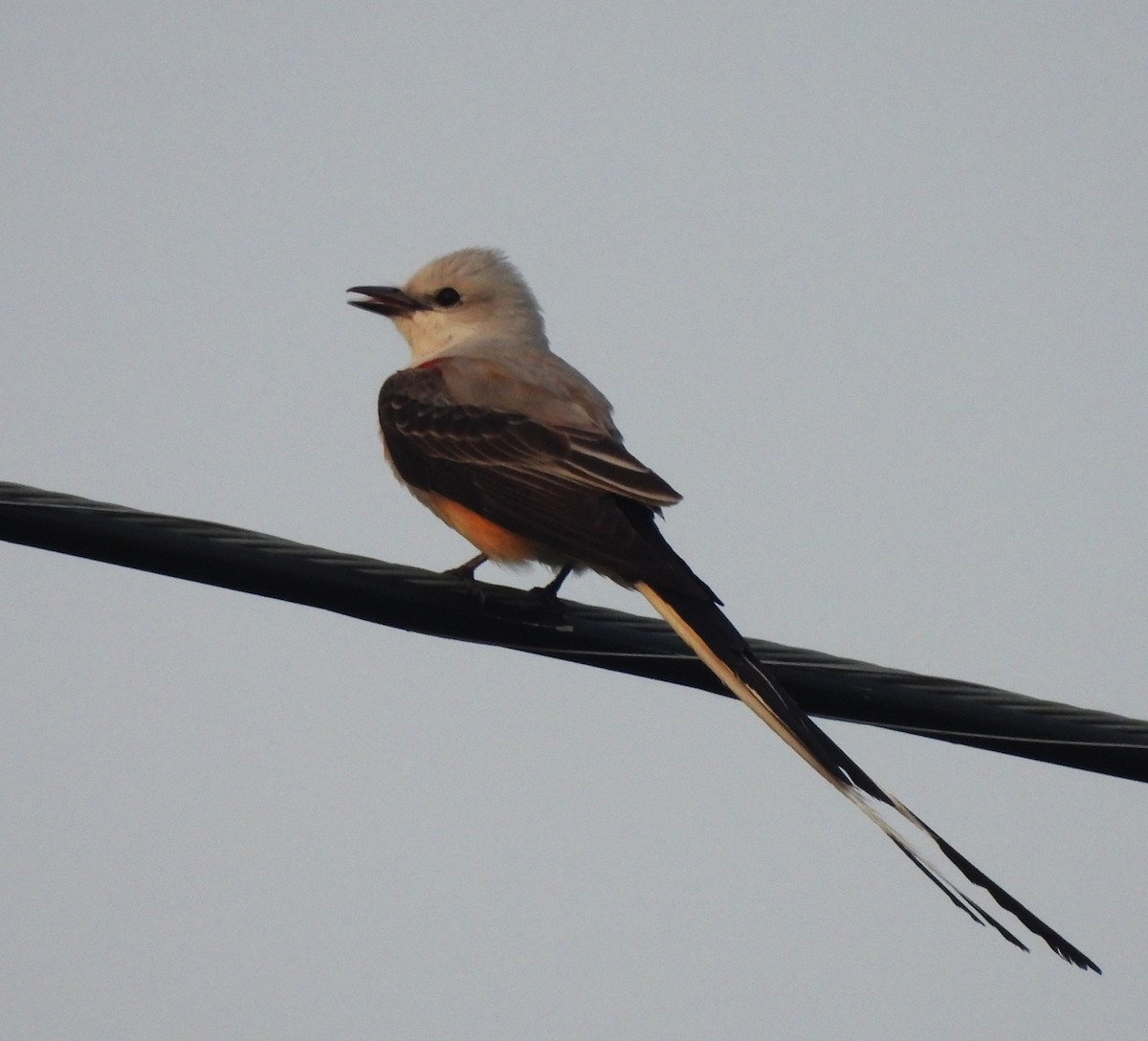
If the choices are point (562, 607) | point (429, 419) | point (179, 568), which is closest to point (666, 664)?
point (562, 607)

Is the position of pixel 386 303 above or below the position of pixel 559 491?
above

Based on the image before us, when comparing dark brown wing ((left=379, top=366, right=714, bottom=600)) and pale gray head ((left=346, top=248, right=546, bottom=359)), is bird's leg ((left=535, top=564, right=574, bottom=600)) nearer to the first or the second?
dark brown wing ((left=379, top=366, right=714, bottom=600))

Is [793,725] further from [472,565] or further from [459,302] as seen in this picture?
[459,302]

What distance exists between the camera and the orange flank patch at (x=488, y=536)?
5698 mm

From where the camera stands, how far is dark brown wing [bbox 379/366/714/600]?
518 cm

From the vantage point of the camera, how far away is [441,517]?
6109mm

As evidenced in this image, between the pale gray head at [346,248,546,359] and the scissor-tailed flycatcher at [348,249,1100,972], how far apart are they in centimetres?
20

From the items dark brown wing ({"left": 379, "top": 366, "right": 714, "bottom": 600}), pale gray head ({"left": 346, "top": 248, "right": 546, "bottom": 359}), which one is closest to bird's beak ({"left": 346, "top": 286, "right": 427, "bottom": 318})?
pale gray head ({"left": 346, "top": 248, "right": 546, "bottom": 359})

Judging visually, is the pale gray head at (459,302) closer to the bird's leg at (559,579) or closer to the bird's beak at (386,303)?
the bird's beak at (386,303)

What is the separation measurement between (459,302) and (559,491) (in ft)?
8.28

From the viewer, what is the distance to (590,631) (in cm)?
441

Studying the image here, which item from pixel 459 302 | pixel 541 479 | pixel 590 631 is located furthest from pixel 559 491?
pixel 459 302

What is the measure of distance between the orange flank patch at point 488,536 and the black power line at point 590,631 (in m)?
1.23

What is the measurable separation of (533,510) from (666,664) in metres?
1.18
